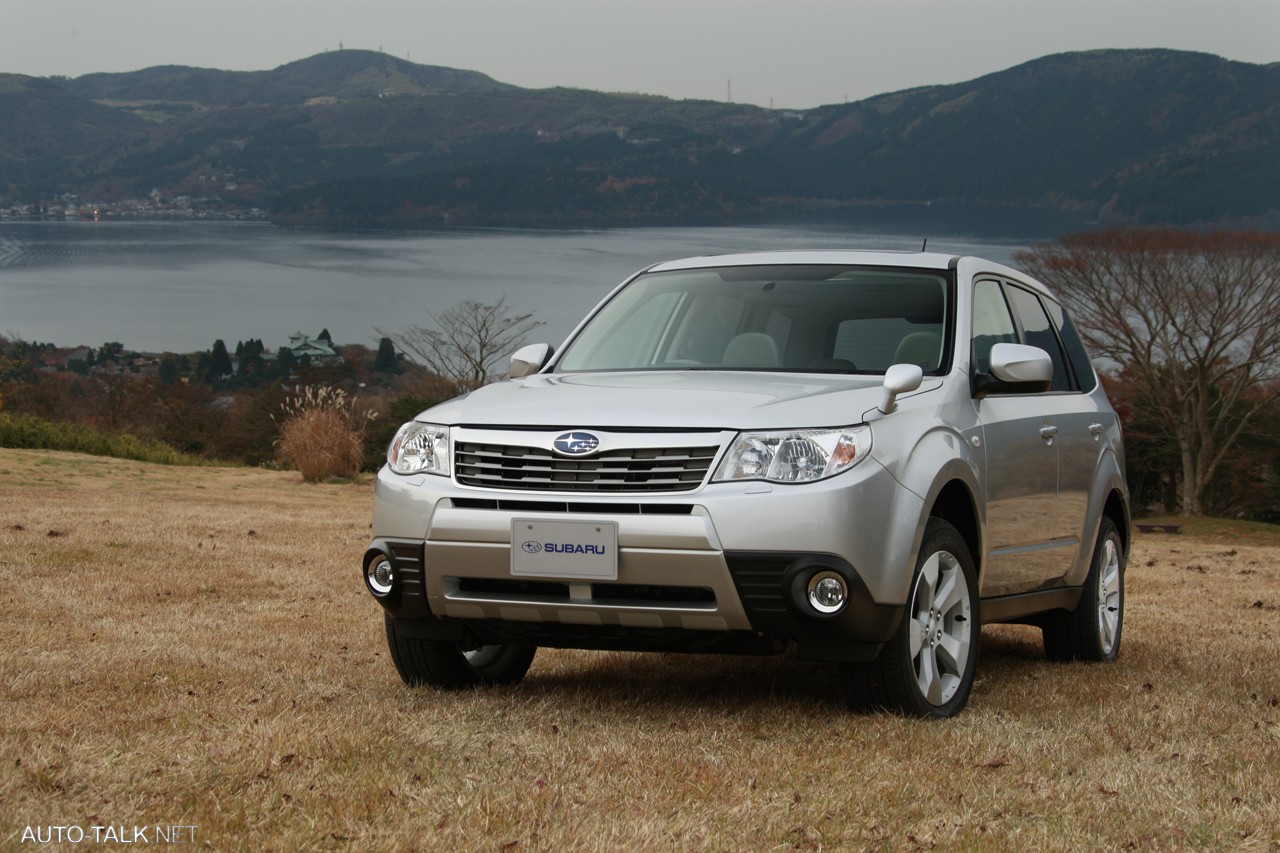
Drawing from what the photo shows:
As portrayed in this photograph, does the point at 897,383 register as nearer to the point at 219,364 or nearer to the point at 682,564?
the point at 682,564

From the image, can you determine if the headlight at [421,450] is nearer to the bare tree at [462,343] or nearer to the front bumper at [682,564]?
the front bumper at [682,564]

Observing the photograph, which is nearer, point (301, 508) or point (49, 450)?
point (301, 508)

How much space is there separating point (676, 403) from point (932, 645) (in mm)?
1335

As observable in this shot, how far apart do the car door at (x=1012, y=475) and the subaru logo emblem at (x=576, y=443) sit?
176 centimetres

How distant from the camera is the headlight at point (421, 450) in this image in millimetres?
4984

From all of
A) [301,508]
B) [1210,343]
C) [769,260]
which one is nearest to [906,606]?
[769,260]

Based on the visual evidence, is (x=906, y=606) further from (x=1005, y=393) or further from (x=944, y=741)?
(x=1005, y=393)

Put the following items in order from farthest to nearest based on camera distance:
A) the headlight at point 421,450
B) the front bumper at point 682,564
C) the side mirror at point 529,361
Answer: the side mirror at point 529,361 < the headlight at point 421,450 < the front bumper at point 682,564

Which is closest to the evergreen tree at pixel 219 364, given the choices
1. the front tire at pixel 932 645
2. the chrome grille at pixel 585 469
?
the chrome grille at pixel 585 469

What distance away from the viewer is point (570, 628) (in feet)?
16.2

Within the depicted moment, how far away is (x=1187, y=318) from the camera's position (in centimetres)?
4922

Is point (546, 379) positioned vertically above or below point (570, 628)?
above

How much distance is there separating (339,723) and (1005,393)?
297 centimetres

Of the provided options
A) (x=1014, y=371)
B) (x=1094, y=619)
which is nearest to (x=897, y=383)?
(x=1014, y=371)
